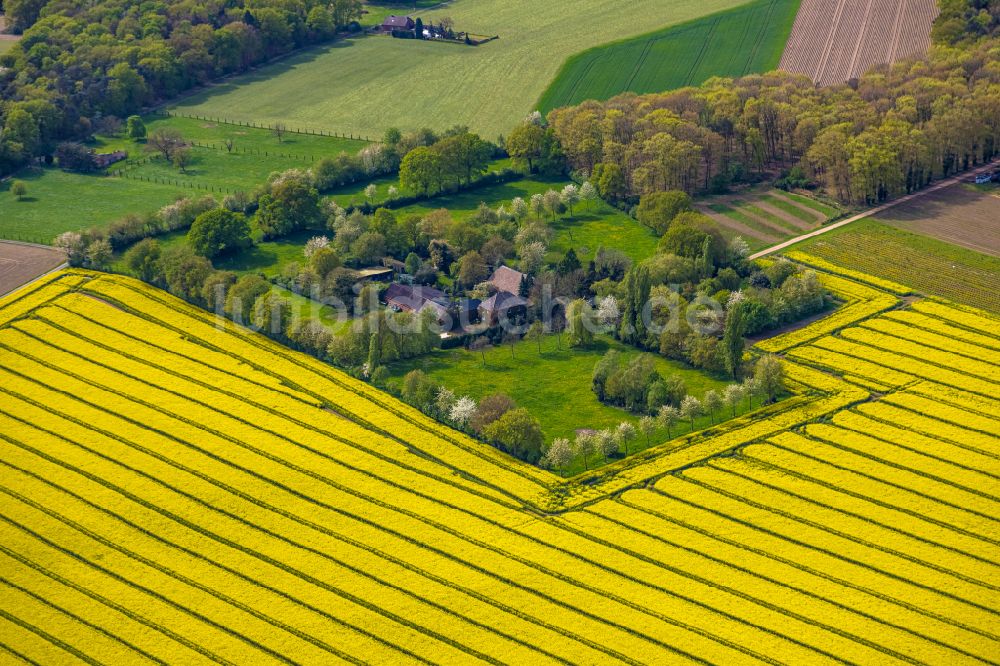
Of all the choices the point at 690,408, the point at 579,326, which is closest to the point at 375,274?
the point at 579,326

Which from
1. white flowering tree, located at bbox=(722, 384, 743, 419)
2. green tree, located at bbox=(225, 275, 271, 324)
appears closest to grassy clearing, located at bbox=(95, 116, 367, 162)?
green tree, located at bbox=(225, 275, 271, 324)

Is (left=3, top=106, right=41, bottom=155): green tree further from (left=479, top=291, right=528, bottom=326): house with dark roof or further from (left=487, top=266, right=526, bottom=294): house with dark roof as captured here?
(left=479, top=291, right=528, bottom=326): house with dark roof

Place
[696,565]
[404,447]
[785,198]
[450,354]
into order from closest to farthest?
[696,565] → [404,447] → [450,354] → [785,198]

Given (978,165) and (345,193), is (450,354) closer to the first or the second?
(345,193)

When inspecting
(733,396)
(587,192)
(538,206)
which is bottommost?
(733,396)

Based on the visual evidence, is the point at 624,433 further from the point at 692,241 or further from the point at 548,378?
the point at 692,241

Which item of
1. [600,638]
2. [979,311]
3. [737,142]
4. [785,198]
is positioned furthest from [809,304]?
[600,638]
